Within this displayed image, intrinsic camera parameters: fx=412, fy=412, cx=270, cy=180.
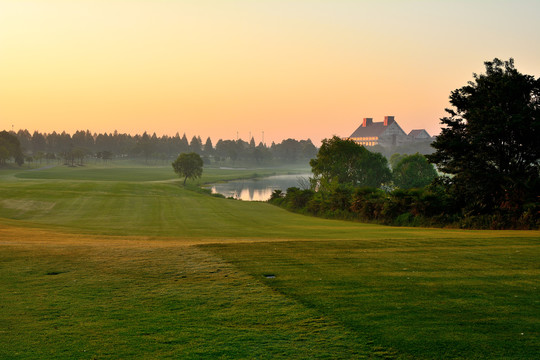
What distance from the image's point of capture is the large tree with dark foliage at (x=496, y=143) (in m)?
22.8

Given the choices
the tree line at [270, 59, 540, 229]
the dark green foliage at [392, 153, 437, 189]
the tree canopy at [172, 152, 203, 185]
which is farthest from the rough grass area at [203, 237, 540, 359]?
the tree canopy at [172, 152, 203, 185]

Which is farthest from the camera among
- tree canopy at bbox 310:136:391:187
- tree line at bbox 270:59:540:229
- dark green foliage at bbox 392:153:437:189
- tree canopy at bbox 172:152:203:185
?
tree canopy at bbox 172:152:203:185

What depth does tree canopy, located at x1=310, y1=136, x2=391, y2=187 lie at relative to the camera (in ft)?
216

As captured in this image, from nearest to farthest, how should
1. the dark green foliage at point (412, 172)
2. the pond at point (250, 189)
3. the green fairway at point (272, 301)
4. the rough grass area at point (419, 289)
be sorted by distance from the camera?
the green fairway at point (272, 301) < the rough grass area at point (419, 289) < the dark green foliage at point (412, 172) < the pond at point (250, 189)

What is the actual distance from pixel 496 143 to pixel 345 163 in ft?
141

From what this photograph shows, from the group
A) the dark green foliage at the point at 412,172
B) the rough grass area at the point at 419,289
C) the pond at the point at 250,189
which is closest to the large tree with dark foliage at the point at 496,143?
the rough grass area at the point at 419,289

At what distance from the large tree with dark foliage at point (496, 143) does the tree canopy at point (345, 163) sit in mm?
39508

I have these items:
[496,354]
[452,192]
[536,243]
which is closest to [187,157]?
[452,192]

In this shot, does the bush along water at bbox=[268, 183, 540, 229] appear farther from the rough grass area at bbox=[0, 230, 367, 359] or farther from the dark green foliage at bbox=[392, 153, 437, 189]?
the dark green foliage at bbox=[392, 153, 437, 189]

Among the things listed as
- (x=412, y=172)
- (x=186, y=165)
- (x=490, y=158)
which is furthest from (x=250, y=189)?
(x=490, y=158)

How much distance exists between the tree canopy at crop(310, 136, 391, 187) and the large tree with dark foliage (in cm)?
3951

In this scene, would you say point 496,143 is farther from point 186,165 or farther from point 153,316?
point 186,165

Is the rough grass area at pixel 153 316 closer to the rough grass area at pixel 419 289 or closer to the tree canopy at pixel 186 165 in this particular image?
the rough grass area at pixel 419 289

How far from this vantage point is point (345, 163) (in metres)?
66.9
